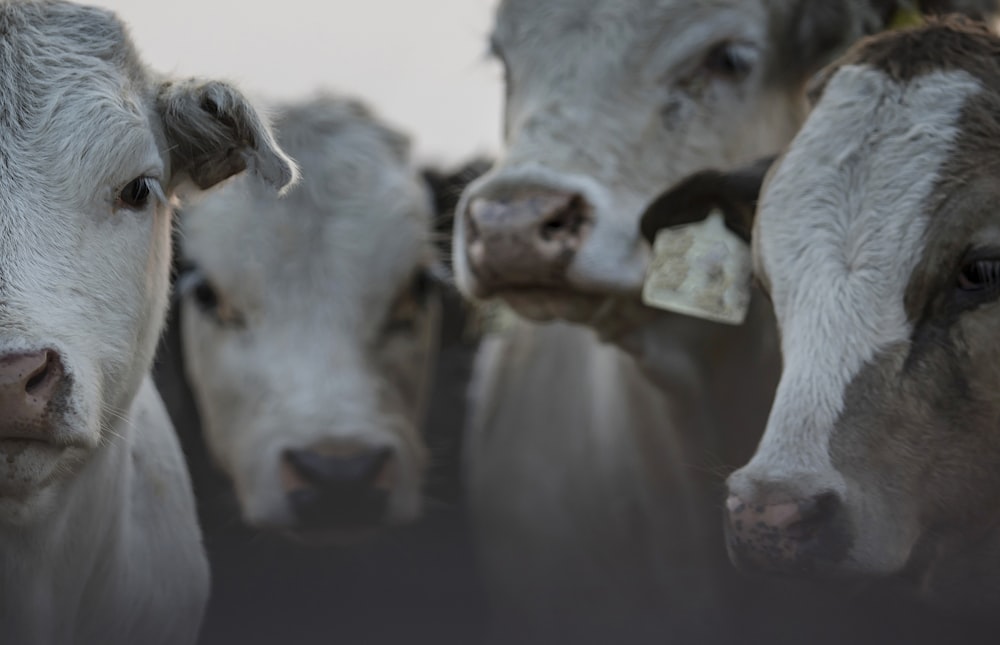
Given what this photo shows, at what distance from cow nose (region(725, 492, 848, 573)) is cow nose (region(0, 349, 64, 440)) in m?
1.47

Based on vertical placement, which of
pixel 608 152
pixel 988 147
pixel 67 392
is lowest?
pixel 67 392

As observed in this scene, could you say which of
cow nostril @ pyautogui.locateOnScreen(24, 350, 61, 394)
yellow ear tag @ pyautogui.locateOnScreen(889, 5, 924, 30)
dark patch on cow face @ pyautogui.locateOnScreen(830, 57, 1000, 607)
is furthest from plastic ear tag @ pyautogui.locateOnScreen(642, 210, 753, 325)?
cow nostril @ pyautogui.locateOnScreen(24, 350, 61, 394)

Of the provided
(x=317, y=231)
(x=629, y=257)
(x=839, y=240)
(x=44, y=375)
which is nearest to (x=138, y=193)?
(x=44, y=375)

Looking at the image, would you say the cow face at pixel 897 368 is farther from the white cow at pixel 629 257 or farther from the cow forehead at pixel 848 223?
the white cow at pixel 629 257

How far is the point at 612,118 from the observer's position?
4488mm

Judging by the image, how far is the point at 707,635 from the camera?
4707mm

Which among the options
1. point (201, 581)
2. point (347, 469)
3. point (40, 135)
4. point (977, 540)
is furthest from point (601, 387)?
point (40, 135)

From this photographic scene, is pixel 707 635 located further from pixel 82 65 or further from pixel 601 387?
pixel 82 65

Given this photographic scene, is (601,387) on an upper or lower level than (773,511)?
lower

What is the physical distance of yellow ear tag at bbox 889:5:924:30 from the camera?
4668 millimetres

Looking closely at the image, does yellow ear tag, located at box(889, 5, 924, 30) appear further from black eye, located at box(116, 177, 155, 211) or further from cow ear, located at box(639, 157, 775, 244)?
black eye, located at box(116, 177, 155, 211)

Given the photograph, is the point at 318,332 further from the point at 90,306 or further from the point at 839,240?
the point at 839,240

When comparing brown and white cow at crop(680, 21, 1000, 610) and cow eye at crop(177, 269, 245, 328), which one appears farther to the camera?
cow eye at crop(177, 269, 245, 328)

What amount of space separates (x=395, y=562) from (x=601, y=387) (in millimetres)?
1308
